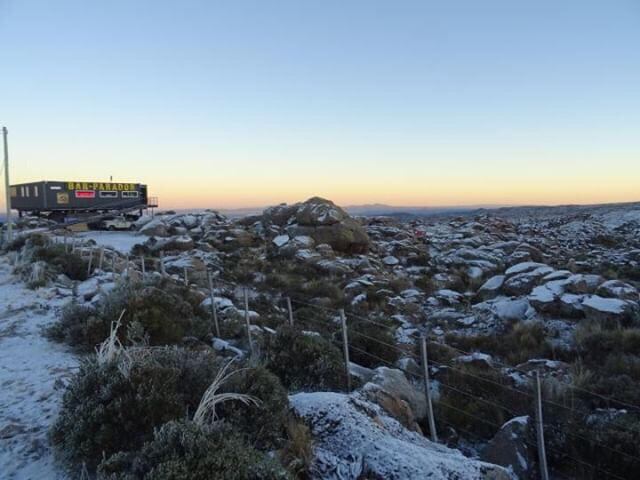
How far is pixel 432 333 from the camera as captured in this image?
37.2 ft

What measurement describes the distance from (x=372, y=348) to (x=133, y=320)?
15.1ft

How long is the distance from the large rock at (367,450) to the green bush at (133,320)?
3757 mm

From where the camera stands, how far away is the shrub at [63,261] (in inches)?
581

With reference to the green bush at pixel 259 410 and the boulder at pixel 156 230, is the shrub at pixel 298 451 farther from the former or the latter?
the boulder at pixel 156 230

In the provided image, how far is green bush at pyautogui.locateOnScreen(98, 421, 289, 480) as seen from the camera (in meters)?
2.95

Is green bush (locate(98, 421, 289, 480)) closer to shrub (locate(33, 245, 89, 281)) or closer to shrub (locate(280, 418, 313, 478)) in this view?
shrub (locate(280, 418, 313, 478))

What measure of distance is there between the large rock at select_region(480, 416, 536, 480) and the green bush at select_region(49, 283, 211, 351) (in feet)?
17.2

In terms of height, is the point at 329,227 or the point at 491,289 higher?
the point at 329,227

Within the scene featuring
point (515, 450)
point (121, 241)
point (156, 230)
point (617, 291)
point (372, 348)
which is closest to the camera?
point (515, 450)

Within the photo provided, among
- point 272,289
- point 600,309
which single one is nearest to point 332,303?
point 272,289

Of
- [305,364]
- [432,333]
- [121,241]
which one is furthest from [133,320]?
[121,241]

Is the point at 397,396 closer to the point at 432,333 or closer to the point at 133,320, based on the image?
the point at 133,320

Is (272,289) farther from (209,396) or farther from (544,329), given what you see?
(209,396)

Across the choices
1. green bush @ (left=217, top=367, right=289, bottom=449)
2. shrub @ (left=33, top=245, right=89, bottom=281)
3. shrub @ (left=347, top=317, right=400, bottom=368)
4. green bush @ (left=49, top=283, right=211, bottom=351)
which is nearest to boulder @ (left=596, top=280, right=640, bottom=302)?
shrub @ (left=347, top=317, right=400, bottom=368)
